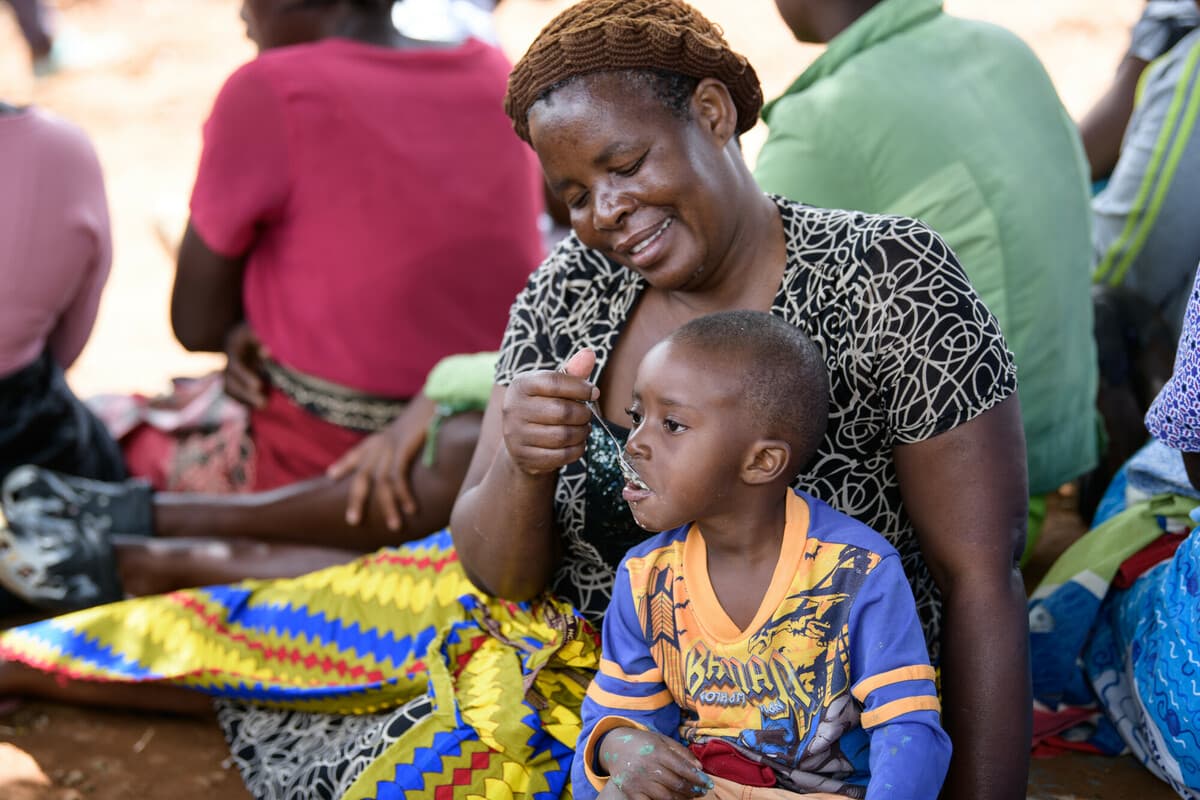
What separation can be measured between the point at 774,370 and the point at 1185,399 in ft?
2.50

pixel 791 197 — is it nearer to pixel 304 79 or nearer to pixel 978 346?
pixel 978 346

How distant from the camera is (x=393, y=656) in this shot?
2.57 m

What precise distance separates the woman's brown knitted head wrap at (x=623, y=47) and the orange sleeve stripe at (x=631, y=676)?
3.04 ft

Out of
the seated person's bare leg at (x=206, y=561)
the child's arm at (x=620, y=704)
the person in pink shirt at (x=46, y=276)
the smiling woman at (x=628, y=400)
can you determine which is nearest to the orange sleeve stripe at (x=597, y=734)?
the child's arm at (x=620, y=704)

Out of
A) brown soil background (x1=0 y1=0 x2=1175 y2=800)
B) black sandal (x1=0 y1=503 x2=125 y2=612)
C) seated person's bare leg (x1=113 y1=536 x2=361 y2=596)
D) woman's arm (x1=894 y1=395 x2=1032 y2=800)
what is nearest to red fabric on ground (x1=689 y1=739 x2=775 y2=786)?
woman's arm (x1=894 y1=395 x2=1032 y2=800)

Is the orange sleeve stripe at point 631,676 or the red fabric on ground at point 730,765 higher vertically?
the orange sleeve stripe at point 631,676

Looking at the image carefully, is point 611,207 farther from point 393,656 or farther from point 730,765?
point 393,656

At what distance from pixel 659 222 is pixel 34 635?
189 cm

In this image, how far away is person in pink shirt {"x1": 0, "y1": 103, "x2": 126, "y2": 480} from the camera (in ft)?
11.4

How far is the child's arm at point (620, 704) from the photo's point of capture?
188 cm

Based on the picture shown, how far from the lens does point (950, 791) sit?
6.27 ft

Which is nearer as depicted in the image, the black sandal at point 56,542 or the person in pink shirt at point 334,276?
the person in pink shirt at point 334,276

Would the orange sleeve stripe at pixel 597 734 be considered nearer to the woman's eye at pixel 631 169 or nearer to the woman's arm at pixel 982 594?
the woman's arm at pixel 982 594

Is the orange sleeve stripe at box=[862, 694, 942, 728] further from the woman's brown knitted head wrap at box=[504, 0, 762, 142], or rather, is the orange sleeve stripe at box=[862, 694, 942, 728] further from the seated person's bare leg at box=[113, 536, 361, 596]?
the seated person's bare leg at box=[113, 536, 361, 596]
